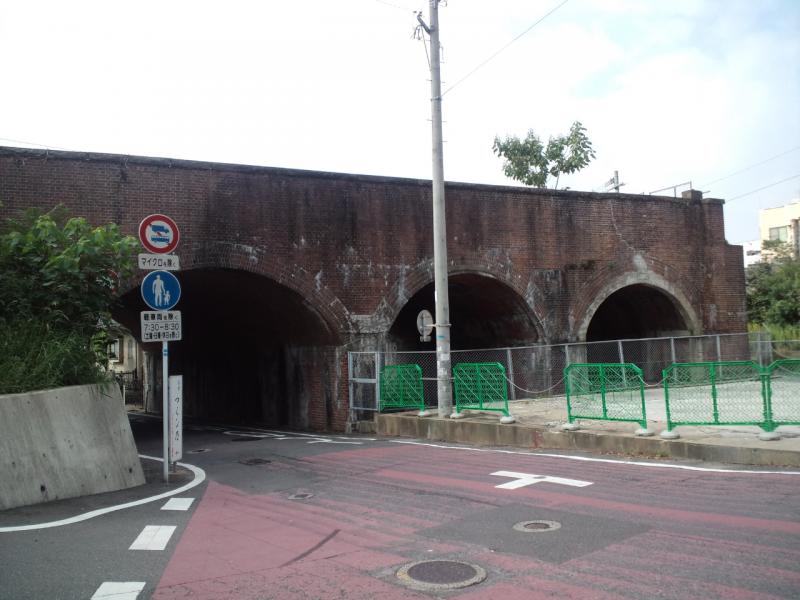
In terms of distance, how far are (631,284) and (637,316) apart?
2926 mm

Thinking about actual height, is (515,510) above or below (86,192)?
below

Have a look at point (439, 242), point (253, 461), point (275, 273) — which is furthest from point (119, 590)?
point (275, 273)

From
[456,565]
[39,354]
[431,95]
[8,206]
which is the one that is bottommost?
[456,565]

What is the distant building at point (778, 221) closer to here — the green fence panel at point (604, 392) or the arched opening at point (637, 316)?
the arched opening at point (637, 316)

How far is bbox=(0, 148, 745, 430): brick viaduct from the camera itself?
16453 mm

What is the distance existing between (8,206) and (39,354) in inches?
280

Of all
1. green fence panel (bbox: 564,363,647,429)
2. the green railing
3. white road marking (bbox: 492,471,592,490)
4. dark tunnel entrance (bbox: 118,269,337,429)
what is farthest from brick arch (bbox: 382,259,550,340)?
white road marking (bbox: 492,471,592,490)

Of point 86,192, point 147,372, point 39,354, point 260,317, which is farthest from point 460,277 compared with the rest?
point 147,372

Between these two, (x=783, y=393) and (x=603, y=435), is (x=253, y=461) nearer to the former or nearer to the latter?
(x=603, y=435)

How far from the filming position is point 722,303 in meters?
24.6

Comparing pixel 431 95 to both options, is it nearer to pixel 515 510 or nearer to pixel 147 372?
pixel 515 510

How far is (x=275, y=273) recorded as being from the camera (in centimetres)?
1744

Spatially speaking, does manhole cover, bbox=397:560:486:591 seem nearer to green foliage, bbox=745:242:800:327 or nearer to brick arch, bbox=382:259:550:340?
brick arch, bbox=382:259:550:340

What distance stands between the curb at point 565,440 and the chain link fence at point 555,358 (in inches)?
77.2
